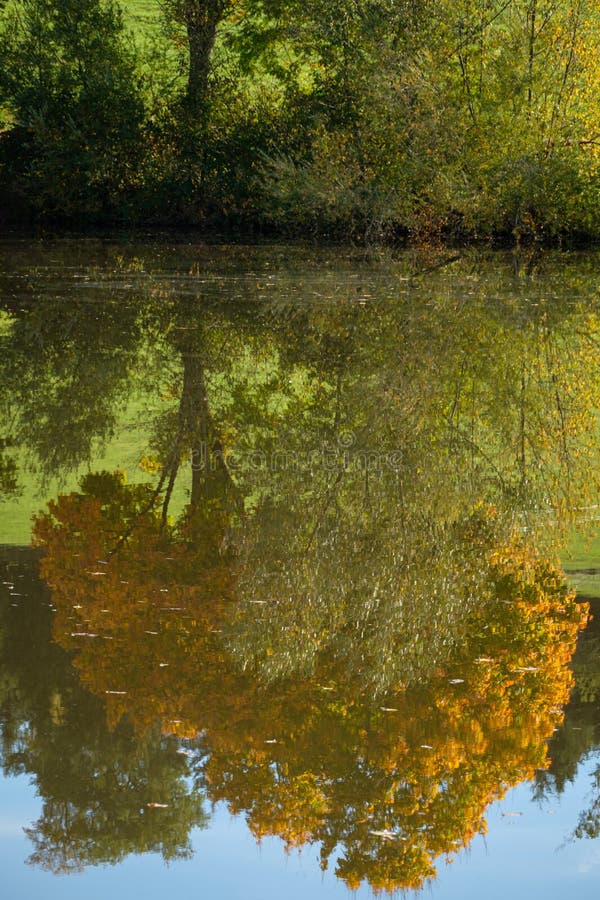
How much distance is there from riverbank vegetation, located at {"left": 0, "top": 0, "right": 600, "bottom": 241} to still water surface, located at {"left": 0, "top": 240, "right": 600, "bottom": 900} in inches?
565

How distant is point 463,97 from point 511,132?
132cm

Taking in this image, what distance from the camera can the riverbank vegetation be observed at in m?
27.0

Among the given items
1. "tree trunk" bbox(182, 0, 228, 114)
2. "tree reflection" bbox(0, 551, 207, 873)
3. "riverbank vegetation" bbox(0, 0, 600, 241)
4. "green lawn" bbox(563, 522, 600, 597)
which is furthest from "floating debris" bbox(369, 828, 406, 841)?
"tree trunk" bbox(182, 0, 228, 114)

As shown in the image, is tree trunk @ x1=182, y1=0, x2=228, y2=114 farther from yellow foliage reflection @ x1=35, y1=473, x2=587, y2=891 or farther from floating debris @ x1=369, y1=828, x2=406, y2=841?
floating debris @ x1=369, y1=828, x2=406, y2=841

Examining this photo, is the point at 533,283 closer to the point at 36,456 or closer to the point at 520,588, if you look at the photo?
the point at 36,456

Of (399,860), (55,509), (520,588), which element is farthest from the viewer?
(55,509)

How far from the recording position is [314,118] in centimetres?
2898

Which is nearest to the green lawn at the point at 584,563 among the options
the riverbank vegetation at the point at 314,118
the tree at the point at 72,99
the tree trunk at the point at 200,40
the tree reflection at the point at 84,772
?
the tree reflection at the point at 84,772

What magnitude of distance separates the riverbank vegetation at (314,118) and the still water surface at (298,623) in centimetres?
1435

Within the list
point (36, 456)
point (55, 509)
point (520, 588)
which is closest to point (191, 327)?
point (36, 456)

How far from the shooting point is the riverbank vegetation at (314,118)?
2702 cm

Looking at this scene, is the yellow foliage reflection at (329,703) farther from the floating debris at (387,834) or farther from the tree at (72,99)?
the tree at (72,99)

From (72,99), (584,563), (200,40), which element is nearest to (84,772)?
(584,563)

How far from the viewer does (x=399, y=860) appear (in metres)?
4.24
